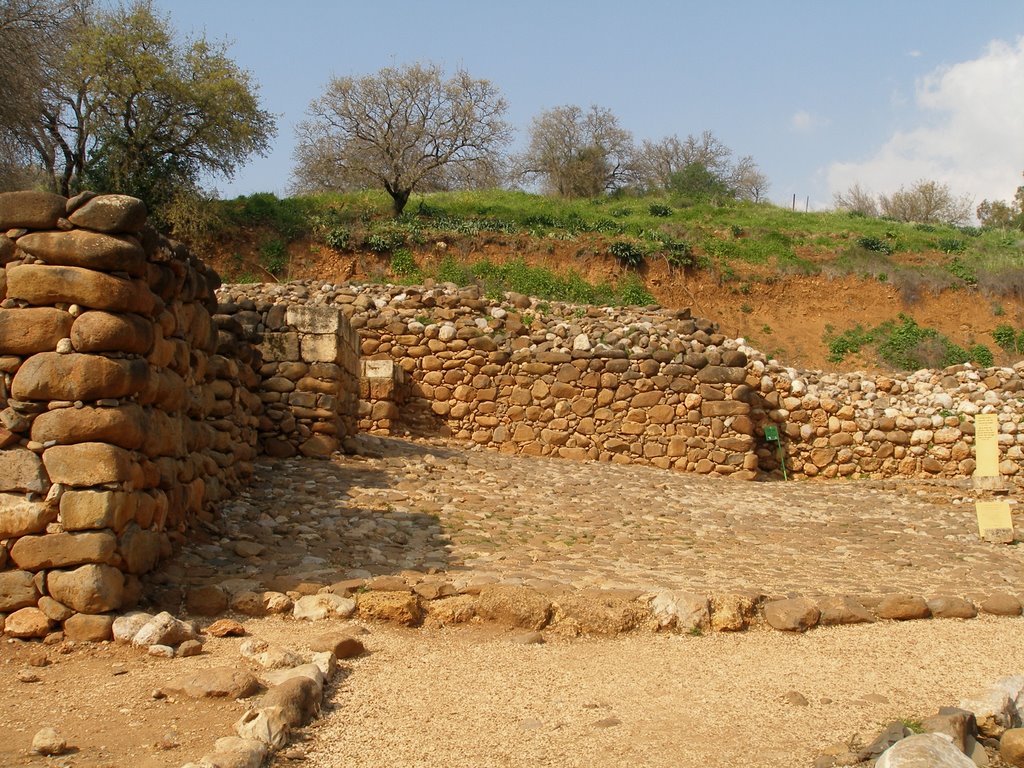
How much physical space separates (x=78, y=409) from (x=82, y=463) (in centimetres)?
30

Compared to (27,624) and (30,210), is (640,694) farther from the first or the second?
(30,210)

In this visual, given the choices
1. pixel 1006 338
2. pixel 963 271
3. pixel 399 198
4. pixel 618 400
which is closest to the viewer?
pixel 618 400

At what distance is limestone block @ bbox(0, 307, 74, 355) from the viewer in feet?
15.6

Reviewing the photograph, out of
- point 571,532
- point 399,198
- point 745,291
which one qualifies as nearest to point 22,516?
point 571,532

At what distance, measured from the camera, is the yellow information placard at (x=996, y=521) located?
8.52 meters

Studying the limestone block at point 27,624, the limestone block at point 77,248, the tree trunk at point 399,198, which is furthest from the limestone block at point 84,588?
the tree trunk at point 399,198

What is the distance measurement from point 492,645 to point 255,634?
1296 millimetres

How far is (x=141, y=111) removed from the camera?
25516 mm

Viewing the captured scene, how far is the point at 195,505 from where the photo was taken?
20.6 ft

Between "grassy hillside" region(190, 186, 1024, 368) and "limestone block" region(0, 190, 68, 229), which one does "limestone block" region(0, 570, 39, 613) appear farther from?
"grassy hillside" region(190, 186, 1024, 368)

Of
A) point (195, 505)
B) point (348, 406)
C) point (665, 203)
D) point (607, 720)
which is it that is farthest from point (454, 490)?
point (665, 203)

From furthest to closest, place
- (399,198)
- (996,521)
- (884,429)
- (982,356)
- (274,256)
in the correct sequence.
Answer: (399,198) < (274,256) < (982,356) < (884,429) < (996,521)

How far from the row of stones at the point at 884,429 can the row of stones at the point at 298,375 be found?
7.53 meters

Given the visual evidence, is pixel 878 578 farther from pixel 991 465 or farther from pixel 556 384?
pixel 556 384
